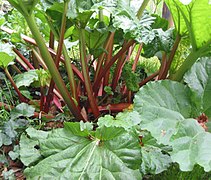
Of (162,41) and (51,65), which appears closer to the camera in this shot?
(51,65)

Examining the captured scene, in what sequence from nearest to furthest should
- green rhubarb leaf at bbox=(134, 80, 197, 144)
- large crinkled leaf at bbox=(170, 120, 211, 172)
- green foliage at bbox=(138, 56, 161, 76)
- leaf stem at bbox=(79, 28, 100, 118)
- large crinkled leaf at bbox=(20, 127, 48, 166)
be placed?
large crinkled leaf at bbox=(170, 120, 211, 172) < green rhubarb leaf at bbox=(134, 80, 197, 144) < large crinkled leaf at bbox=(20, 127, 48, 166) < leaf stem at bbox=(79, 28, 100, 118) < green foliage at bbox=(138, 56, 161, 76)

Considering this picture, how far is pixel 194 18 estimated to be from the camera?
1.10 metres

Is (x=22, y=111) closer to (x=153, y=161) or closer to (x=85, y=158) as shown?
(x=85, y=158)

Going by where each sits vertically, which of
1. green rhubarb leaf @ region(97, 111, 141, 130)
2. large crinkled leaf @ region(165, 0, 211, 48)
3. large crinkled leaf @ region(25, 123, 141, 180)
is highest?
large crinkled leaf @ region(165, 0, 211, 48)

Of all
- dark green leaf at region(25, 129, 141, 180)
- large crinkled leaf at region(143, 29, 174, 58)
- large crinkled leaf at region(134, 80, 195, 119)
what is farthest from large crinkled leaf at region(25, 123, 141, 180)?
large crinkled leaf at region(143, 29, 174, 58)

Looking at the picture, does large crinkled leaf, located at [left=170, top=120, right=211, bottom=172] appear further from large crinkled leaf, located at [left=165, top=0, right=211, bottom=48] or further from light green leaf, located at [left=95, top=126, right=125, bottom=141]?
large crinkled leaf, located at [left=165, top=0, right=211, bottom=48]

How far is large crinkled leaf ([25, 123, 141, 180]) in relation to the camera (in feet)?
3.02

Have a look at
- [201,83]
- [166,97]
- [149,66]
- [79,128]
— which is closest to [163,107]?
[166,97]

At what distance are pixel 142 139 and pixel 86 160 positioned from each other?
196mm

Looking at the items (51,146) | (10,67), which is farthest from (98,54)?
(10,67)

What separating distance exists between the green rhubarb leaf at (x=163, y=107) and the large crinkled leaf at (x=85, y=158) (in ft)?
0.25

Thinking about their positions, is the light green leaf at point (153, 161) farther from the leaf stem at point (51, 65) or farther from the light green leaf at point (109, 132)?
the leaf stem at point (51, 65)

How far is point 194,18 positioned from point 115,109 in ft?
1.51

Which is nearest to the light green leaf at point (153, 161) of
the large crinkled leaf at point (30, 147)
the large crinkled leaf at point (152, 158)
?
the large crinkled leaf at point (152, 158)
